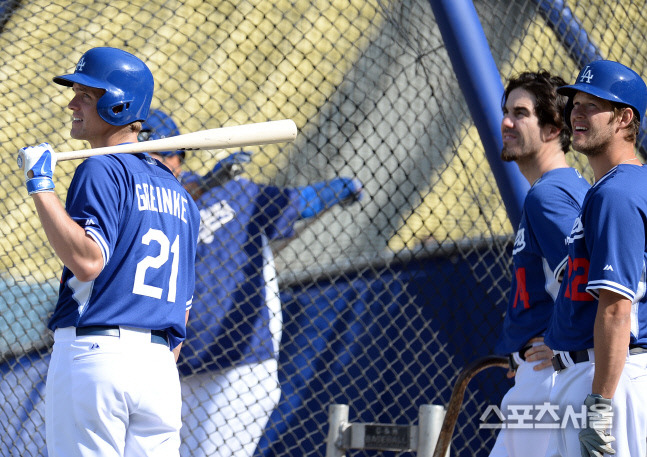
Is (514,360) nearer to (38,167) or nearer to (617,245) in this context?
(617,245)

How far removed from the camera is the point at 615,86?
2.22m

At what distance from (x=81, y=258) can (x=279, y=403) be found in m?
2.03

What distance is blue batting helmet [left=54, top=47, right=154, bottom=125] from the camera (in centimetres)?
235

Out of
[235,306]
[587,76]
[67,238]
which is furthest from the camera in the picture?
[235,306]

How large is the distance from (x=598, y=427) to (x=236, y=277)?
236 cm

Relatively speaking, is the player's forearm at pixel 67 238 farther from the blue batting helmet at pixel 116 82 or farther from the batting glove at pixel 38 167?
the blue batting helmet at pixel 116 82

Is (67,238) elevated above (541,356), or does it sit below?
below

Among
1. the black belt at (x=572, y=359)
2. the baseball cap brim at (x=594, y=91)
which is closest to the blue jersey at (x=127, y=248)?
the black belt at (x=572, y=359)

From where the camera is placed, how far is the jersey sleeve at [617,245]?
1.92 meters

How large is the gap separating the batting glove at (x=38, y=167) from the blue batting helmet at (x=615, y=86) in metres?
1.43

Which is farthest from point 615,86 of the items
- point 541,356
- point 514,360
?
point 514,360

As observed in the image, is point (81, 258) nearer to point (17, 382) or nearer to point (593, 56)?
point (17, 382)

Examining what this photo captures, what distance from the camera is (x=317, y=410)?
3826 millimetres

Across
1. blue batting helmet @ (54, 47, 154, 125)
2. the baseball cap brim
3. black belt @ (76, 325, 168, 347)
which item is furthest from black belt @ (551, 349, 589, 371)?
blue batting helmet @ (54, 47, 154, 125)
